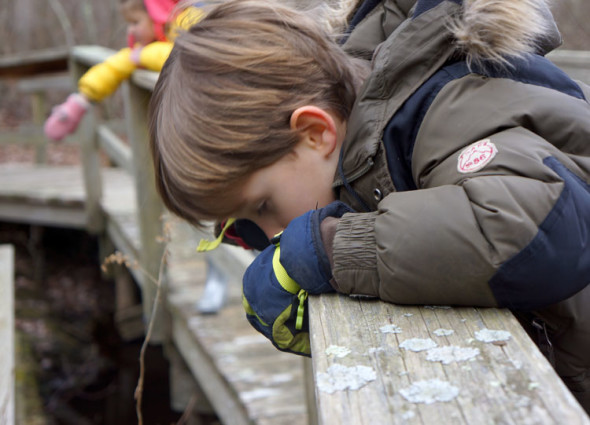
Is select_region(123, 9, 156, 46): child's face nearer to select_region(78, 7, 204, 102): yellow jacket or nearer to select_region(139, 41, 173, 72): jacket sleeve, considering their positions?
select_region(78, 7, 204, 102): yellow jacket

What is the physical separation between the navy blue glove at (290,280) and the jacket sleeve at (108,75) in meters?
3.12

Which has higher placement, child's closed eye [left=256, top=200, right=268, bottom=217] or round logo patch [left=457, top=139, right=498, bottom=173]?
round logo patch [left=457, top=139, right=498, bottom=173]

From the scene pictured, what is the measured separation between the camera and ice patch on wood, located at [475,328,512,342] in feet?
2.83

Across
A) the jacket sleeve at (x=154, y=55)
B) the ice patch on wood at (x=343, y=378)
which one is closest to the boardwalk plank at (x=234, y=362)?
the jacket sleeve at (x=154, y=55)

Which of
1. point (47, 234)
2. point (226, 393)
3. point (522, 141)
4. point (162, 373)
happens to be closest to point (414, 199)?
point (522, 141)

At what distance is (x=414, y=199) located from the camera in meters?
1.11

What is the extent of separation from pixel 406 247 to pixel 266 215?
20.0 inches

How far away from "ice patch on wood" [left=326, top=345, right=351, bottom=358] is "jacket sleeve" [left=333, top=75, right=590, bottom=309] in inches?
7.0

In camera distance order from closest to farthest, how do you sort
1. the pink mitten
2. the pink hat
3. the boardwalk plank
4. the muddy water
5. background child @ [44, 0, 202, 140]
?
the boardwalk plank
background child @ [44, 0, 202, 140]
the pink hat
the pink mitten
the muddy water

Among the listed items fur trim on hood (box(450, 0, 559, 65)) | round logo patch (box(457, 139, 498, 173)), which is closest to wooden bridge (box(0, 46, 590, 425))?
round logo patch (box(457, 139, 498, 173))

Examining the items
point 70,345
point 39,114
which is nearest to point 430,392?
point 70,345

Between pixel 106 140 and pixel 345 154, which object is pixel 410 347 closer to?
pixel 345 154

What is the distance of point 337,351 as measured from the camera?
33.8 inches

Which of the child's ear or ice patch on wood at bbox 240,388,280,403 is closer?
the child's ear
